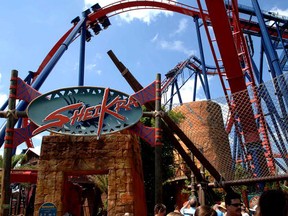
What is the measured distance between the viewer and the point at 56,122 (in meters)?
5.54

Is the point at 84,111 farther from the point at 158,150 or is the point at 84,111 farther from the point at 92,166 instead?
the point at 158,150

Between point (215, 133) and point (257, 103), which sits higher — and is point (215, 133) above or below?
below

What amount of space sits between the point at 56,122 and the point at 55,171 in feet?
3.35

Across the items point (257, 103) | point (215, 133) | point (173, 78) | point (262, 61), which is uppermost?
point (173, 78)

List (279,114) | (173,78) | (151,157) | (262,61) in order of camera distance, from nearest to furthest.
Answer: (279,114)
(151,157)
(262,61)
(173,78)

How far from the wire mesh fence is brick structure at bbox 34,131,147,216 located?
1.39 meters

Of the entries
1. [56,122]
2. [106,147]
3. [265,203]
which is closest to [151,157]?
[106,147]

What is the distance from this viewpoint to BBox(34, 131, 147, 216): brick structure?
5734 millimetres

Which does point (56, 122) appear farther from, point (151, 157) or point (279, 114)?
point (151, 157)

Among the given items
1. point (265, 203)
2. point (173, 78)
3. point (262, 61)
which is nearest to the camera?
point (265, 203)

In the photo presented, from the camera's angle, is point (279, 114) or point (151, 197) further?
point (151, 197)

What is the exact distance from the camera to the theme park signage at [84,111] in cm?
556

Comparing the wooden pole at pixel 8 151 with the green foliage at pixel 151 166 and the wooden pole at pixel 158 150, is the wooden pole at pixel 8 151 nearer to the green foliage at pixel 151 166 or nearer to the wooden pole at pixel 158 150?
the wooden pole at pixel 158 150

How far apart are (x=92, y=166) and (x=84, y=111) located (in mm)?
1064
